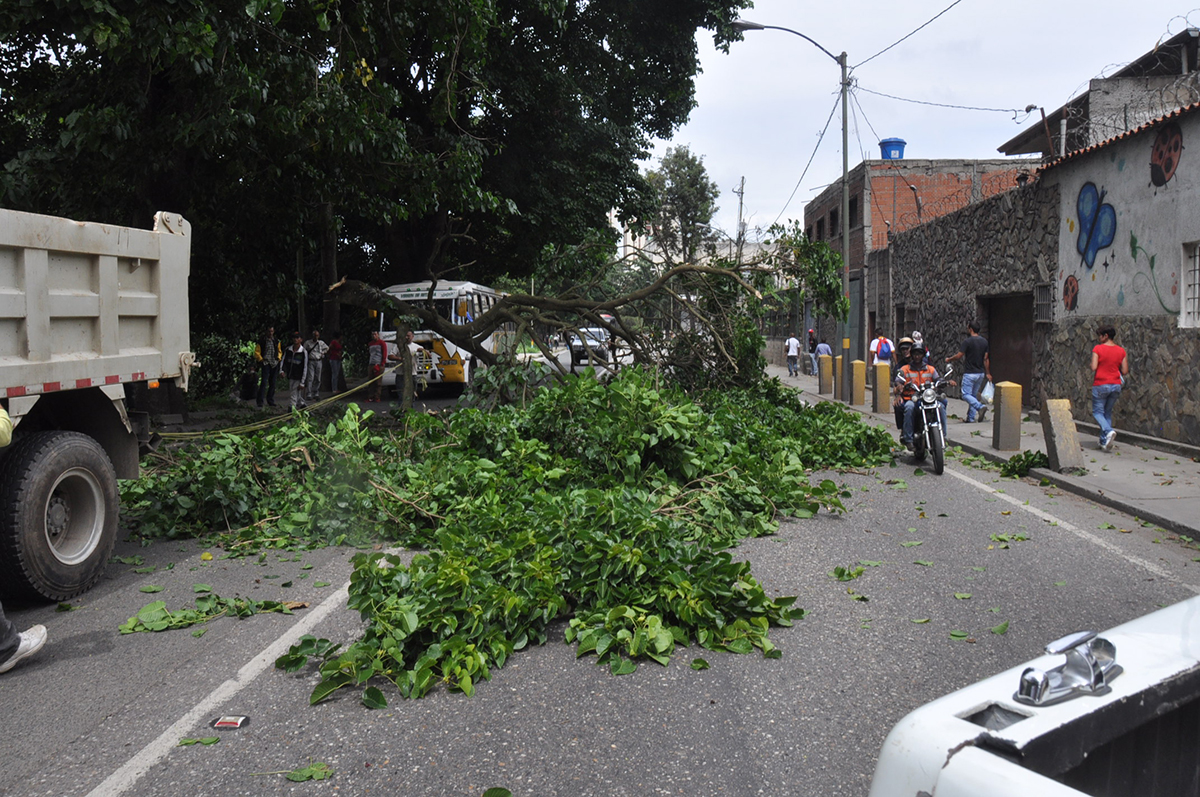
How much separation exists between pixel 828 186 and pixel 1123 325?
2444 centimetres

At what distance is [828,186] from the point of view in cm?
3756

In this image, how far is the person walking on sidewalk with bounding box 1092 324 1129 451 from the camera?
1246 cm

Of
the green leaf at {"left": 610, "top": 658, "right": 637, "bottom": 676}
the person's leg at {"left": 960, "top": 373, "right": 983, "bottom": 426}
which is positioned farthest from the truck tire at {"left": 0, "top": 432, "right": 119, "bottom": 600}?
the person's leg at {"left": 960, "top": 373, "right": 983, "bottom": 426}

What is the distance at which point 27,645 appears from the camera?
474 cm

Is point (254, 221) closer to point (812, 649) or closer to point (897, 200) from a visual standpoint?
point (812, 649)

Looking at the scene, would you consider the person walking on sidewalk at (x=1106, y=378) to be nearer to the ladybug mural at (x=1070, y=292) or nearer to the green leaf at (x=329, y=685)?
the ladybug mural at (x=1070, y=292)

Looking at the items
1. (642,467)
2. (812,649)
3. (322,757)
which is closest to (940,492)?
(642,467)

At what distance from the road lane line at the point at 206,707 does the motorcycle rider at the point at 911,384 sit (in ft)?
26.8

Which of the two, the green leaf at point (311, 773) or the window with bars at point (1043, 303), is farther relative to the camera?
the window with bars at point (1043, 303)

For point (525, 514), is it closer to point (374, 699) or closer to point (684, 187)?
point (374, 699)

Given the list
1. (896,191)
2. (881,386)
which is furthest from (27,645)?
(896,191)

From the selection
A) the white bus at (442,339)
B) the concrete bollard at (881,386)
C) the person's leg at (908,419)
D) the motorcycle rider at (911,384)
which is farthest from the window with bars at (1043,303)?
the white bus at (442,339)

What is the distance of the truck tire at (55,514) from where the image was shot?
18.1ft

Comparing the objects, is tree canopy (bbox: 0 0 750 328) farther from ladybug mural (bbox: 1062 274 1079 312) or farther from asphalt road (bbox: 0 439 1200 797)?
ladybug mural (bbox: 1062 274 1079 312)
